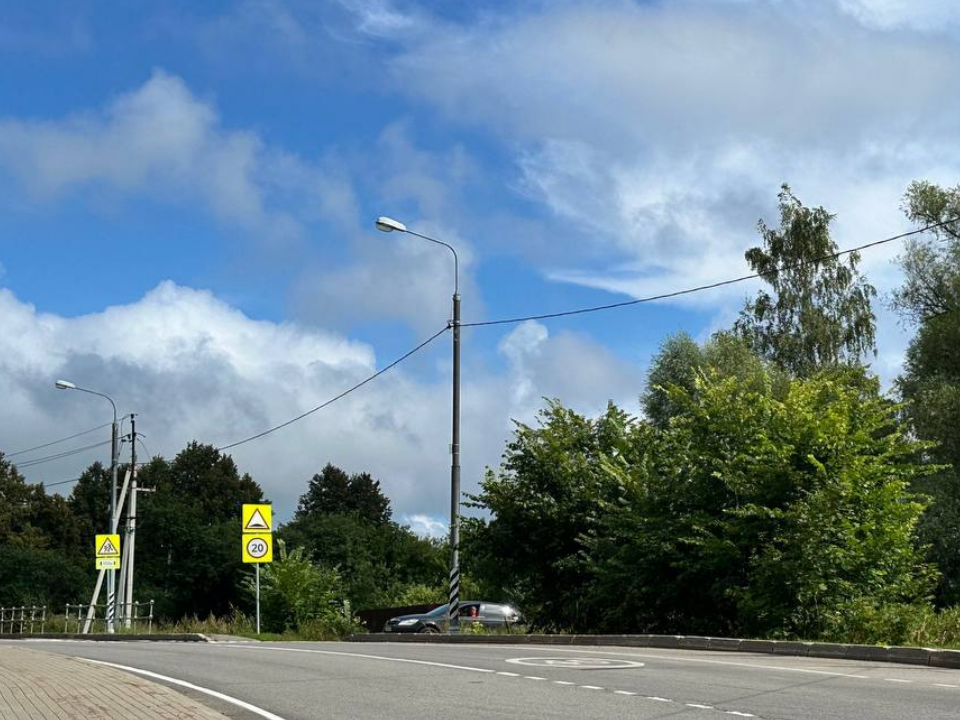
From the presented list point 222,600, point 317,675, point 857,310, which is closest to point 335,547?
point 222,600

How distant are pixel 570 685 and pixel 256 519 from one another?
20238 mm

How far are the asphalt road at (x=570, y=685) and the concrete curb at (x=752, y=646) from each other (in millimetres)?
516

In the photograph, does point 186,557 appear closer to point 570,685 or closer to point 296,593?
point 296,593

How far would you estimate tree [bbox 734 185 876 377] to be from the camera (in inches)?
2067

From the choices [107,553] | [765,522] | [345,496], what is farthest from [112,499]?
[345,496]

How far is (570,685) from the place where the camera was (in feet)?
41.7

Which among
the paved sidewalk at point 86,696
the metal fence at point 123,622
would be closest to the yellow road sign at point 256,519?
the metal fence at point 123,622

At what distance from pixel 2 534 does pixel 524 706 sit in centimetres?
8620

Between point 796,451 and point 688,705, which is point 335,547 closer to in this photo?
point 796,451

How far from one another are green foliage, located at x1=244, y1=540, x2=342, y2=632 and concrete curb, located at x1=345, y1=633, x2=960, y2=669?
497 inches

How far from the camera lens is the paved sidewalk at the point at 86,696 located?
35.2ft

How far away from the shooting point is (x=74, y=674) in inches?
612

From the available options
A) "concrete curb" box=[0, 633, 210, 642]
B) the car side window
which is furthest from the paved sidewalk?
the car side window

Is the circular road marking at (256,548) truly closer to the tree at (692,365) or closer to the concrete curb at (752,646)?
the concrete curb at (752,646)
